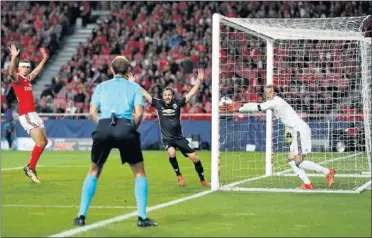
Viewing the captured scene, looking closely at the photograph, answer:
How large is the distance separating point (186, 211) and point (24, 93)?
5997 millimetres

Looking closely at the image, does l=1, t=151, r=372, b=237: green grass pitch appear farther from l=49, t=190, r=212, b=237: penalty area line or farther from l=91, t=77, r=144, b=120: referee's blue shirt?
l=91, t=77, r=144, b=120: referee's blue shirt

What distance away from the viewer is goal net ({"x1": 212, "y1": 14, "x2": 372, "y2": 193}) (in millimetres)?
16297

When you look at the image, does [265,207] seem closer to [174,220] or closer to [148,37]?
[174,220]

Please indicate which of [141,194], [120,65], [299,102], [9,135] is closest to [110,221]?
[141,194]

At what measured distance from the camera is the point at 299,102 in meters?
27.5

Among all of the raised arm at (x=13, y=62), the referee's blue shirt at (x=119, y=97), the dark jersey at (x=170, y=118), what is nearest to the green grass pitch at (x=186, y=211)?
the dark jersey at (x=170, y=118)

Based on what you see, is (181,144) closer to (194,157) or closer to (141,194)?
(194,157)

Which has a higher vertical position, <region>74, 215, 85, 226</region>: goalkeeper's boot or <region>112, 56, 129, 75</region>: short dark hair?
<region>112, 56, 129, 75</region>: short dark hair

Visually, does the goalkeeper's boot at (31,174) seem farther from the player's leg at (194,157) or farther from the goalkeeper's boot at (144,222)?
the goalkeeper's boot at (144,222)

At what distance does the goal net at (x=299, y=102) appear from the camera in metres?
16.3

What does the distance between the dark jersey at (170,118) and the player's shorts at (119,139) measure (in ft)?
20.2

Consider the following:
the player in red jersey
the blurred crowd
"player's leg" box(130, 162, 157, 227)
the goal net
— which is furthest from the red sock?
the blurred crowd

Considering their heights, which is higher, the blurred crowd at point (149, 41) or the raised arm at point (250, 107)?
the blurred crowd at point (149, 41)

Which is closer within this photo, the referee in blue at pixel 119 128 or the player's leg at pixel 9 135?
the referee in blue at pixel 119 128
